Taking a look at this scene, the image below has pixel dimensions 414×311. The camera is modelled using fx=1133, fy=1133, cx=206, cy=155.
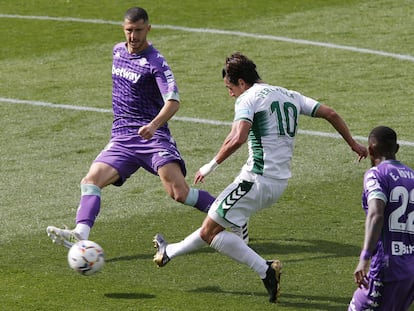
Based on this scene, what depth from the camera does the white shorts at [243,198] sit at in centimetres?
1010

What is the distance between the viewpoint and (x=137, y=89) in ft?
38.1

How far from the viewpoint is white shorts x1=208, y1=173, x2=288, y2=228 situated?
10.1 m

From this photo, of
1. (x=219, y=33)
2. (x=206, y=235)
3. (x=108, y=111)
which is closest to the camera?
(x=206, y=235)

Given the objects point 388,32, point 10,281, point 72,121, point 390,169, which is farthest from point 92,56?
point 390,169

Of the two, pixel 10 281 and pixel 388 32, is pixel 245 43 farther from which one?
pixel 10 281

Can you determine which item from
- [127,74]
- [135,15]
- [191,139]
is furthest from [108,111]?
[135,15]

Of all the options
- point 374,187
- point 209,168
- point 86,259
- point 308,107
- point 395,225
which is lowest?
point 86,259

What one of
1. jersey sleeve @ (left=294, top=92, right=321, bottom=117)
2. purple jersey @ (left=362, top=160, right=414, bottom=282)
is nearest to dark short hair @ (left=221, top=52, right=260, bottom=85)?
jersey sleeve @ (left=294, top=92, right=321, bottom=117)

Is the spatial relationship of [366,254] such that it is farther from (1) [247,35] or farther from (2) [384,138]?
(1) [247,35]

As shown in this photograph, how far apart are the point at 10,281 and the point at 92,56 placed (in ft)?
35.5

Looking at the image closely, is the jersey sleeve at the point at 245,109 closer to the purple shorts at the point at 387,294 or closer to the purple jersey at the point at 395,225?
the purple jersey at the point at 395,225

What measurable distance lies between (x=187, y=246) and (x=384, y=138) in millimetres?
2944

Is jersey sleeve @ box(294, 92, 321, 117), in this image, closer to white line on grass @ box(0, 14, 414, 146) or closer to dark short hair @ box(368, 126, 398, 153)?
dark short hair @ box(368, 126, 398, 153)

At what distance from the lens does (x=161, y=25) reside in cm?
2302
